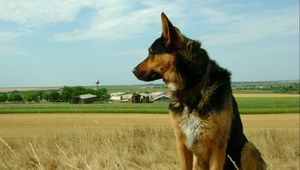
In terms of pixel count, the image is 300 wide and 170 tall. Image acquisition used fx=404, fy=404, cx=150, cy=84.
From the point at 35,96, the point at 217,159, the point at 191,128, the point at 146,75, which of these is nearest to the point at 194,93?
the point at 191,128

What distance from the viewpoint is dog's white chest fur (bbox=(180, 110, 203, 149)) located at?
522cm

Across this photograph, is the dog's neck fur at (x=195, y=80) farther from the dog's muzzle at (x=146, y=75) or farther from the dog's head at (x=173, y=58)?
the dog's muzzle at (x=146, y=75)

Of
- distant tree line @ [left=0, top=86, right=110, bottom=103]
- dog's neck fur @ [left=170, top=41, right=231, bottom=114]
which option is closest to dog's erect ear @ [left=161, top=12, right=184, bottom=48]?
dog's neck fur @ [left=170, top=41, right=231, bottom=114]

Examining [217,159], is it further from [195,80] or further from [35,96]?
[35,96]

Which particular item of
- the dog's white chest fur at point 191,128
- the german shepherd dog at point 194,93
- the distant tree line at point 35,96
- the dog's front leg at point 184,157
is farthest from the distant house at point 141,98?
the dog's white chest fur at point 191,128

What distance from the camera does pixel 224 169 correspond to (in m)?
5.58

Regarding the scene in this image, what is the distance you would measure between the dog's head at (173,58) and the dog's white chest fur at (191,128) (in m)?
0.44

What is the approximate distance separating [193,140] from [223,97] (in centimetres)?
70

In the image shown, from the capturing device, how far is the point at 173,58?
5.27 meters

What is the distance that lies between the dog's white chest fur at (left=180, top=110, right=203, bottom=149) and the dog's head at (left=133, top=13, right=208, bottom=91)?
0.44 meters

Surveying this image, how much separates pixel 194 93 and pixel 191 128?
1.50ft

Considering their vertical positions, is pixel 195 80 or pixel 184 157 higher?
pixel 195 80

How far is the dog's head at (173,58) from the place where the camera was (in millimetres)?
5238

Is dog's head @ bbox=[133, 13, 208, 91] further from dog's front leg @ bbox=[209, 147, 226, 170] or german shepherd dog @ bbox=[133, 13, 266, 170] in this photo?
dog's front leg @ bbox=[209, 147, 226, 170]
